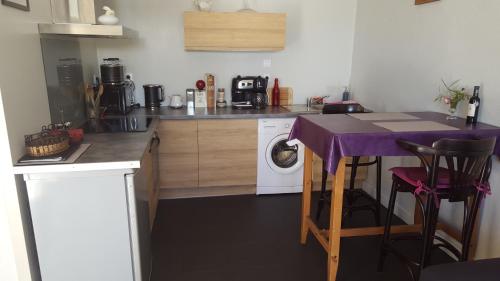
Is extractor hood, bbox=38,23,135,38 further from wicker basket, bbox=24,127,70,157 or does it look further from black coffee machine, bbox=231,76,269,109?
black coffee machine, bbox=231,76,269,109

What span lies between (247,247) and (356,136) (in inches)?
48.7

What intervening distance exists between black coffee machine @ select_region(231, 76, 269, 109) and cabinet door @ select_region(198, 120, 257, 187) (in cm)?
41

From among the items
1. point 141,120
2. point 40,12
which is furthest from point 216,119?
point 40,12

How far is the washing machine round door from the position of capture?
3426 millimetres

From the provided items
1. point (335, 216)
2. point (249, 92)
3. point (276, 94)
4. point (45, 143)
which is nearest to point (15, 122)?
point (45, 143)

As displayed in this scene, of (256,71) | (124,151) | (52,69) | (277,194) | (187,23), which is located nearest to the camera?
(124,151)

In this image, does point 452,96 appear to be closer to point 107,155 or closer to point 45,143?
point 107,155

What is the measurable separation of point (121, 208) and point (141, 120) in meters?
1.26

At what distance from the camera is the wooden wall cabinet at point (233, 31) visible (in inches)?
127

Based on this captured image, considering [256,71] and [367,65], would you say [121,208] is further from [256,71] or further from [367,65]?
[367,65]

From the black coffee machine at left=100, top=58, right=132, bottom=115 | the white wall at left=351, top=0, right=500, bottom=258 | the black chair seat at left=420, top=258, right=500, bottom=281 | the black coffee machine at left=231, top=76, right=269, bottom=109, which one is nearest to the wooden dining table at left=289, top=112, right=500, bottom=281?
the white wall at left=351, top=0, right=500, bottom=258

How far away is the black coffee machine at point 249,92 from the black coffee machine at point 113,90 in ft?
3.61

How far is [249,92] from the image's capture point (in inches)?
145

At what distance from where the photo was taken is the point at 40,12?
2.07 meters
